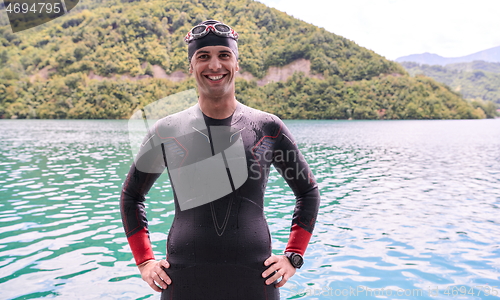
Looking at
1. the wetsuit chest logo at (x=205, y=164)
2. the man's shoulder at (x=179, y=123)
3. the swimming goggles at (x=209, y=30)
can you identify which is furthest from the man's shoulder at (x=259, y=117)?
the swimming goggles at (x=209, y=30)

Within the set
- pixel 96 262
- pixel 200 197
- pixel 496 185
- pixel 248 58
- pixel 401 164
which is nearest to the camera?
pixel 200 197

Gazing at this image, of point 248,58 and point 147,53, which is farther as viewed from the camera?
point 248,58

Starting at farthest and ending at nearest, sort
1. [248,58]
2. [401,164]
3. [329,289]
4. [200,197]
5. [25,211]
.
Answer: [248,58], [401,164], [25,211], [329,289], [200,197]

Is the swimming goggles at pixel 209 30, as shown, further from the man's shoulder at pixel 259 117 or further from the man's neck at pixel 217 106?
the man's shoulder at pixel 259 117

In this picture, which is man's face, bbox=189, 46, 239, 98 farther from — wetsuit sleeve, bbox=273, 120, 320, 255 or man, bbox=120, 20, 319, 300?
wetsuit sleeve, bbox=273, 120, 320, 255

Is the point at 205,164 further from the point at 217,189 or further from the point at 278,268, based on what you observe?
the point at 278,268

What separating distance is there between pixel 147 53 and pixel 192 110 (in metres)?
121

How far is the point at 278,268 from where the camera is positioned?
1.89 metres

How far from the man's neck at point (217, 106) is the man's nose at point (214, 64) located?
172 mm

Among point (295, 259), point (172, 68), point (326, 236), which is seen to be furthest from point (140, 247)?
point (172, 68)

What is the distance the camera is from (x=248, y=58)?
126250 mm

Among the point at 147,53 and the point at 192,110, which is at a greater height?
the point at 147,53

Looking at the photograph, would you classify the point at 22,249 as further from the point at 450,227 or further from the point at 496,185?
the point at 496,185

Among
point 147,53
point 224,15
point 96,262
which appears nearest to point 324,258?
point 96,262
